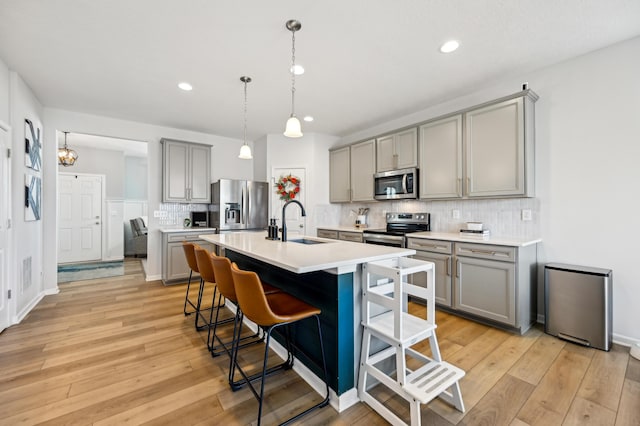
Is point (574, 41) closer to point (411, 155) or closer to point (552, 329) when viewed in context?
point (411, 155)

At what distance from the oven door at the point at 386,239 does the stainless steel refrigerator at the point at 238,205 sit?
2.08 metres

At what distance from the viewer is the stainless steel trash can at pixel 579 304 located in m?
2.32

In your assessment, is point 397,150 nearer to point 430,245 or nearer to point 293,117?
point 430,245

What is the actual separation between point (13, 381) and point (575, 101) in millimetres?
5237

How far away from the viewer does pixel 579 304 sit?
245cm

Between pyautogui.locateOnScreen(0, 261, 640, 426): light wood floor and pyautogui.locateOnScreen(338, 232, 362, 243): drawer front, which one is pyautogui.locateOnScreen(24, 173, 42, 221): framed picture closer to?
pyautogui.locateOnScreen(0, 261, 640, 426): light wood floor

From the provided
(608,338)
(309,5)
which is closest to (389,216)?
(608,338)

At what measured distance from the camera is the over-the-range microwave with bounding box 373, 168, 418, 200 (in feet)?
12.6

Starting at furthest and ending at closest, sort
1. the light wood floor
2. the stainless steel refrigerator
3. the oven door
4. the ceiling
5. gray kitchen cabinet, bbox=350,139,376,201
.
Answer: the stainless steel refrigerator → gray kitchen cabinet, bbox=350,139,376,201 → the oven door → the ceiling → the light wood floor

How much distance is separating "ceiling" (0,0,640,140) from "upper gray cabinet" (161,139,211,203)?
1.04m

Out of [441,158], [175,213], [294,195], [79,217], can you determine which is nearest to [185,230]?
[175,213]

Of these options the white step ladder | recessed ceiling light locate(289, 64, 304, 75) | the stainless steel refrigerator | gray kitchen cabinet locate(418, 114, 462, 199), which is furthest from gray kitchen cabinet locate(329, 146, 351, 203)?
the white step ladder

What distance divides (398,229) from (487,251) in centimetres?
140

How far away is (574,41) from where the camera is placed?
2439mm
